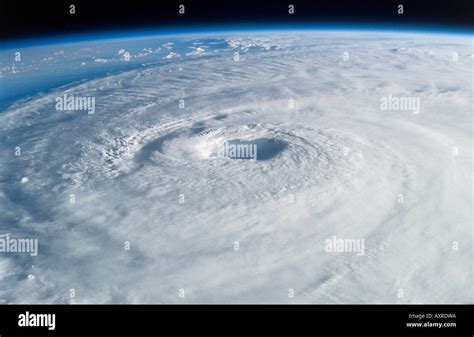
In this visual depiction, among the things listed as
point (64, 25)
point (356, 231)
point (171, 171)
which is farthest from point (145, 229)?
point (64, 25)

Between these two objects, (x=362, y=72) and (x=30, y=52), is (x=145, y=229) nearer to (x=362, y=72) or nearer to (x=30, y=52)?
(x=30, y=52)
